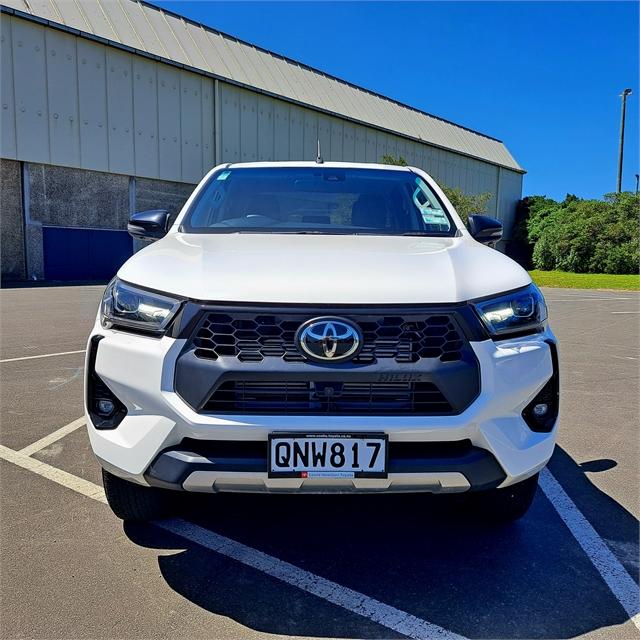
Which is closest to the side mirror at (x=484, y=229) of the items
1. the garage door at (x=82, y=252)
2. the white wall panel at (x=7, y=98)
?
the white wall panel at (x=7, y=98)

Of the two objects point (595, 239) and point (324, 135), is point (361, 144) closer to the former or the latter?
point (324, 135)

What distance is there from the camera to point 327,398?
2084mm

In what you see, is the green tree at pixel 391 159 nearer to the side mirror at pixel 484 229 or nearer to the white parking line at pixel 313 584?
the side mirror at pixel 484 229

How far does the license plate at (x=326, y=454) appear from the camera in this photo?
2.03 metres

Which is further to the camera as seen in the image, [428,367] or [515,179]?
[515,179]

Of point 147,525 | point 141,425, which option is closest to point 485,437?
point 141,425

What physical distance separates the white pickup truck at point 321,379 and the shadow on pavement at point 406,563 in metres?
0.43

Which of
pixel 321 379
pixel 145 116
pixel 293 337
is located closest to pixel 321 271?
pixel 293 337

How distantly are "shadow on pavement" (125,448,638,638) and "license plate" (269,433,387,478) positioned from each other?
0.51 metres

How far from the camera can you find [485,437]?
210 centimetres

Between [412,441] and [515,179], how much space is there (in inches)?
2033

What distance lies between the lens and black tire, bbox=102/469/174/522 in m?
2.55

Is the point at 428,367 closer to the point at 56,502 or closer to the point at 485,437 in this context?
the point at 485,437

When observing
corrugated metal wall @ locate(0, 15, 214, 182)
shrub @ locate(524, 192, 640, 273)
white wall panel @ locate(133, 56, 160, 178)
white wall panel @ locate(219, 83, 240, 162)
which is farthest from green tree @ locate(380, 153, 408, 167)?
white wall panel @ locate(133, 56, 160, 178)
